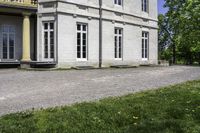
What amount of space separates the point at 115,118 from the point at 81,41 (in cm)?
1763

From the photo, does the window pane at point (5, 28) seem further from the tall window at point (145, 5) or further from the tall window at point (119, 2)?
the tall window at point (145, 5)

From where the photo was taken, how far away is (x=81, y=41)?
25719mm

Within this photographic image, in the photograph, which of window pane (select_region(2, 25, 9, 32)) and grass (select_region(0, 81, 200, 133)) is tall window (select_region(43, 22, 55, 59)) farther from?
grass (select_region(0, 81, 200, 133))

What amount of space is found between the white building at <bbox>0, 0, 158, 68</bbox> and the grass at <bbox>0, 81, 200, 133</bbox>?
46.4 ft

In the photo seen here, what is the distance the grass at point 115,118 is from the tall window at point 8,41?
1669 cm

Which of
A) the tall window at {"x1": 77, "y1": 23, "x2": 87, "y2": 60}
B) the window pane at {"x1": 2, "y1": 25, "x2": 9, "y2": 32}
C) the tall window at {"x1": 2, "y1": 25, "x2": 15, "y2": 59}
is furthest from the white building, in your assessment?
the window pane at {"x1": 2, "y1": 25, "x2": 9, "y2": 32}

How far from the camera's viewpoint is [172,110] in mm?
9312

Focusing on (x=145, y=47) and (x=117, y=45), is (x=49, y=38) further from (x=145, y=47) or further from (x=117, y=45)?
(x=145, y=47)

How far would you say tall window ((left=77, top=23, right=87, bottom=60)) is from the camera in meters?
25.7

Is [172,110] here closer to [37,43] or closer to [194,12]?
[194,12]

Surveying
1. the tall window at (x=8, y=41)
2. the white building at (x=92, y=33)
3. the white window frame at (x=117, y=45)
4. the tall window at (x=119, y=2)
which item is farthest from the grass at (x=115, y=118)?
the tall window at (x=119, y=2)

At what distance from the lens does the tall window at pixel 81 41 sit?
25.7 meters

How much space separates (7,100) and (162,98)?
4405 millimetres

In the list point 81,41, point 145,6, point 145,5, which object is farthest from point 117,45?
point 145,5
